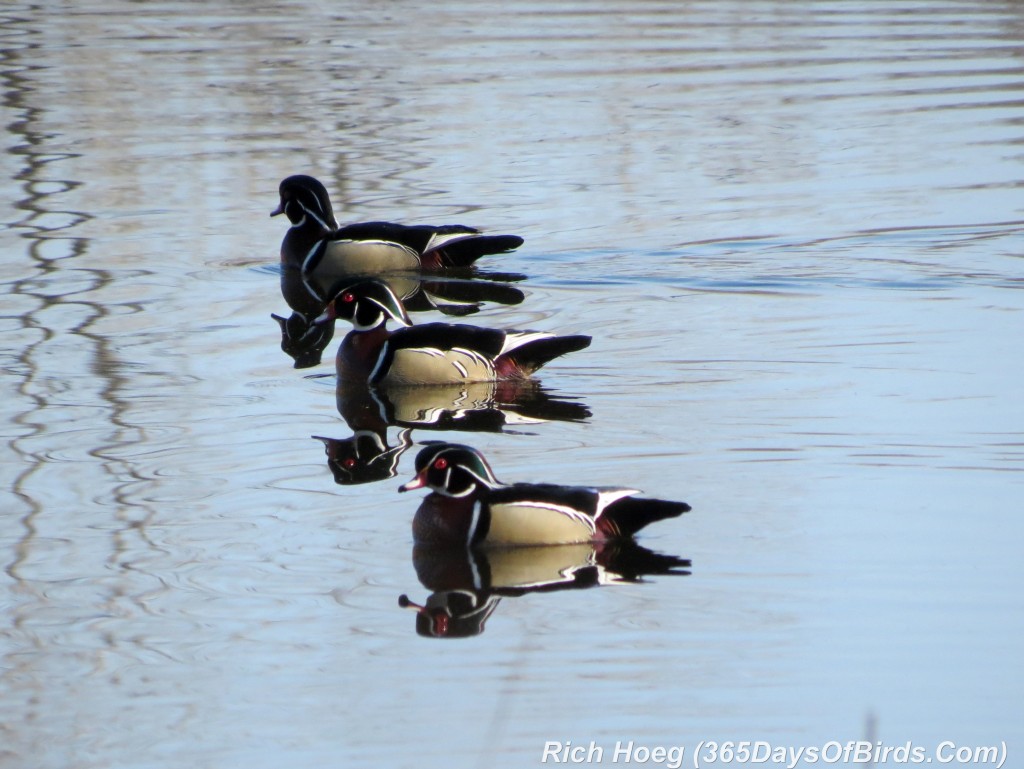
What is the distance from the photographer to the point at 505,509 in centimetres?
784

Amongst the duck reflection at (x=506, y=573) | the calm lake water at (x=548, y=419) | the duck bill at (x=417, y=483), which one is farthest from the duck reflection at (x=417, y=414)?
the duck reflection at (x=506, y=573)

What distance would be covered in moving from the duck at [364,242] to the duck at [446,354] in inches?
116

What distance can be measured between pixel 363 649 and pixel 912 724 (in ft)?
6.57

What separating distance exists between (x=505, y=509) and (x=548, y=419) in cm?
216

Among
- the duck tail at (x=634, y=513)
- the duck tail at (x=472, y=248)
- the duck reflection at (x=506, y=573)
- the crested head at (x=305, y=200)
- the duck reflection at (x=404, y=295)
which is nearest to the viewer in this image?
the duck reflection at (x=506, y=573)

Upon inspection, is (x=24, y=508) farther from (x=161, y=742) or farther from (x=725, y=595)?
(x=725, y=595)

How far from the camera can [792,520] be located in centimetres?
796

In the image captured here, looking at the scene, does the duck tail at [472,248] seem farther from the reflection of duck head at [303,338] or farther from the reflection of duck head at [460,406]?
the reflection of duck head at [460,406]

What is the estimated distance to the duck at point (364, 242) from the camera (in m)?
14.1

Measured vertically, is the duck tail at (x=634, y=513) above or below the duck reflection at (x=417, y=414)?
above

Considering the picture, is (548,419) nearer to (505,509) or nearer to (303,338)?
(505,509)

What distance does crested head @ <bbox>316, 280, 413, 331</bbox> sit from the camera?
37.5 ft

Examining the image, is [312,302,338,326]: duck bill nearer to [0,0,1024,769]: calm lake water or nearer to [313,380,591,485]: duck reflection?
[0,0,1024,769]: calm lake water

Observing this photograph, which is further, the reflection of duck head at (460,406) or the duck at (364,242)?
the duck at (364,242)
